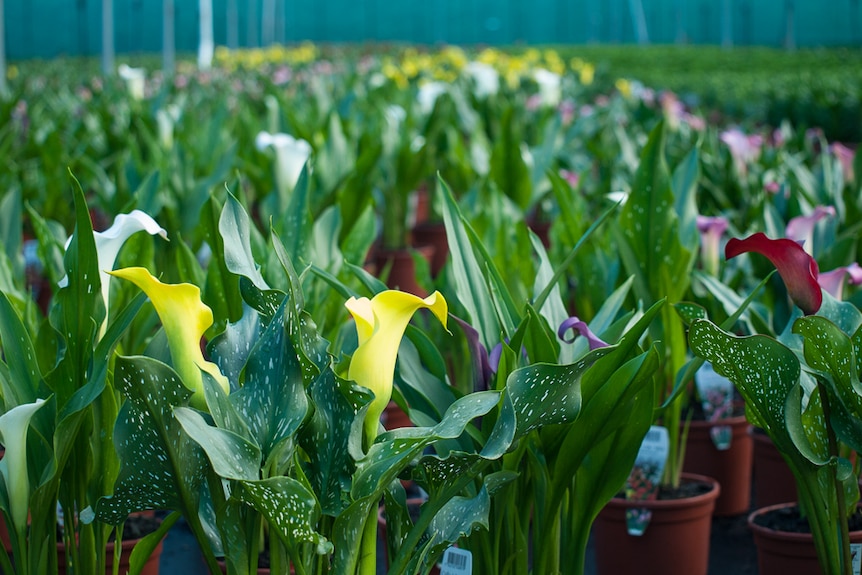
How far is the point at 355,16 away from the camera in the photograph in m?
34.9

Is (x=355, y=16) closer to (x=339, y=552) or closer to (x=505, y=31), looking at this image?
(x=505, y=31)

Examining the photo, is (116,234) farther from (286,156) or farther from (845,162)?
(845,162)

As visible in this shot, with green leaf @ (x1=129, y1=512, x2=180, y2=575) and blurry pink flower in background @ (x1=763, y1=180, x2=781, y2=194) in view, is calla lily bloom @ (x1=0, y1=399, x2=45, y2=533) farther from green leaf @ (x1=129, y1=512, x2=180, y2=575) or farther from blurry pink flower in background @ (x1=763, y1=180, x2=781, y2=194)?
blurry pink flower in background @ (x1=763, y1=180, x2=781, y2=194)

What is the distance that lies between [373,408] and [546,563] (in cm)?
39

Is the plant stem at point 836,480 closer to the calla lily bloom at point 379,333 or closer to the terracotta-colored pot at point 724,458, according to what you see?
the calla lily bloom at point 379,333

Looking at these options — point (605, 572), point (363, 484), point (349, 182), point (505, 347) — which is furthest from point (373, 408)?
point (349, 182)

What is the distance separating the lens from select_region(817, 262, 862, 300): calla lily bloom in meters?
1.45

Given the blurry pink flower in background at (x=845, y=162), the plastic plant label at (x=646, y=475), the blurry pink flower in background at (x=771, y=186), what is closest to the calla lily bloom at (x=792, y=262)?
the plastic plant label at (x=646, y=475)

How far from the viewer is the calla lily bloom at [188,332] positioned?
1.08m

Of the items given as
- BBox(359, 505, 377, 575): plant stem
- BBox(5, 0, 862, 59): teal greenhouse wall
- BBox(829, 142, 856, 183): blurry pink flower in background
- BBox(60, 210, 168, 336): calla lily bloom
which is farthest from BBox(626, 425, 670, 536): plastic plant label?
BBox(5, 0, 862, 59): teal greenhouse wall

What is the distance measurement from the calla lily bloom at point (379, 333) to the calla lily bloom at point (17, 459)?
34 cm

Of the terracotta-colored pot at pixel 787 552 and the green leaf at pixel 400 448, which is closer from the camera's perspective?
the green leaf at pixel 400 448

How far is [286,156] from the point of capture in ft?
7.41

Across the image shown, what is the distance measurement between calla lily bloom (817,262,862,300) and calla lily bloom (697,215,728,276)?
0.42 meters
